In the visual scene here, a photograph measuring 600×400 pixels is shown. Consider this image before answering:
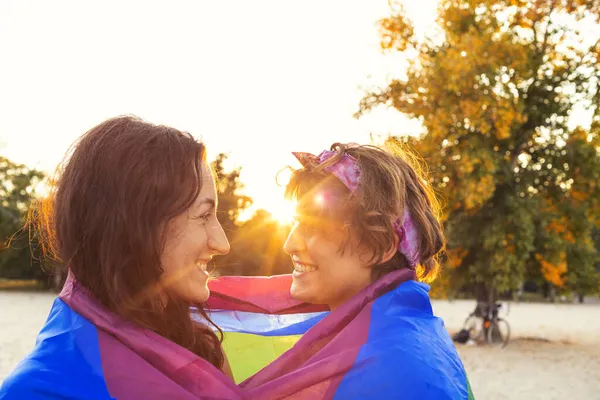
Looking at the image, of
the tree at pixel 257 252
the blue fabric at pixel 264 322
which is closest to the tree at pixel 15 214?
the tree at pixel 257 252

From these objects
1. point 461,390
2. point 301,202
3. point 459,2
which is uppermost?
point 459,2

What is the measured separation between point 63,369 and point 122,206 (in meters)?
0.46

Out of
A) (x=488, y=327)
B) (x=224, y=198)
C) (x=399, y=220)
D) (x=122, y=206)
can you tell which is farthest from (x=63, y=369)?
(x=488, y=327)

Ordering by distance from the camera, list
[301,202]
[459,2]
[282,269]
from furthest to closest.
Result: [282,269] → [459,2] → [301,202]

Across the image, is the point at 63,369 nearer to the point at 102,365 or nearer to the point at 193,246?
the point at 102,365

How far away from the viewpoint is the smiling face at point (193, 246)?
2021 millimetres

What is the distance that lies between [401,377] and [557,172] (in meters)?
15.7

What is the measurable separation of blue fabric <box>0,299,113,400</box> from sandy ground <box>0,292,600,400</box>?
29.5 ft

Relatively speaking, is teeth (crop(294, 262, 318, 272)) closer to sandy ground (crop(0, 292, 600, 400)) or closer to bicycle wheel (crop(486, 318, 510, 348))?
sandy ground (crop(0, 292, 600, 400))

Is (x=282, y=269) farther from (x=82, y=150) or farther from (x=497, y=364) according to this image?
(x=82, y=150)

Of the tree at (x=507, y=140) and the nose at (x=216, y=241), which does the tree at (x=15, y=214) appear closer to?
the tree at (x=507, y=140)

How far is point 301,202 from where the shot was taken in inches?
96.5

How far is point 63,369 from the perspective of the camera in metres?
1.66

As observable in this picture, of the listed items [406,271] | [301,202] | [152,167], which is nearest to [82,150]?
[152,167]
